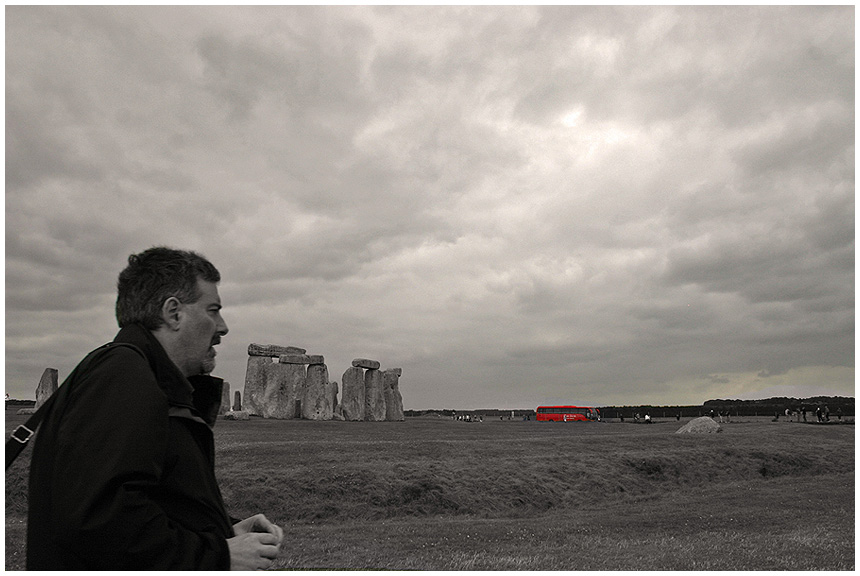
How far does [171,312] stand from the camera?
8.70 ft

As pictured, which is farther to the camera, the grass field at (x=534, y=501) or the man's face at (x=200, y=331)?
the grass field at (x=534, y=501)

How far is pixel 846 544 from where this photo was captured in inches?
439

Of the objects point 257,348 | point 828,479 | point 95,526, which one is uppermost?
point 257,348

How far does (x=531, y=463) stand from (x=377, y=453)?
3.94 meters

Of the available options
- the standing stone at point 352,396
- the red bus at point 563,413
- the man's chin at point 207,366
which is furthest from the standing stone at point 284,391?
the man's chin at point 207,366

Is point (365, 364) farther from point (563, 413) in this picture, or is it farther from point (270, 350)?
point (563, 413)

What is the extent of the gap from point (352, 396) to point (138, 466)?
33.3 m

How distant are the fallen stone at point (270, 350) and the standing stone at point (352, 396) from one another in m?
2.57

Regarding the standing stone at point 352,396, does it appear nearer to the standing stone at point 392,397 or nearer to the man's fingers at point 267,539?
the standing stone at point 392,397

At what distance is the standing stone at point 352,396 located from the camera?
34.8 metres

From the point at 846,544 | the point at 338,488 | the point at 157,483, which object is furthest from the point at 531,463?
the point at 157,483

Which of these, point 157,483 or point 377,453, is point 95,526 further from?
point 377,453

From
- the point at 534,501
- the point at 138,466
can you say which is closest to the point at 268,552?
the point at 138,466

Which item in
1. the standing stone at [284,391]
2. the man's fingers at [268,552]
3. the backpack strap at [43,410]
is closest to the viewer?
the backpack strap at [43,410]
